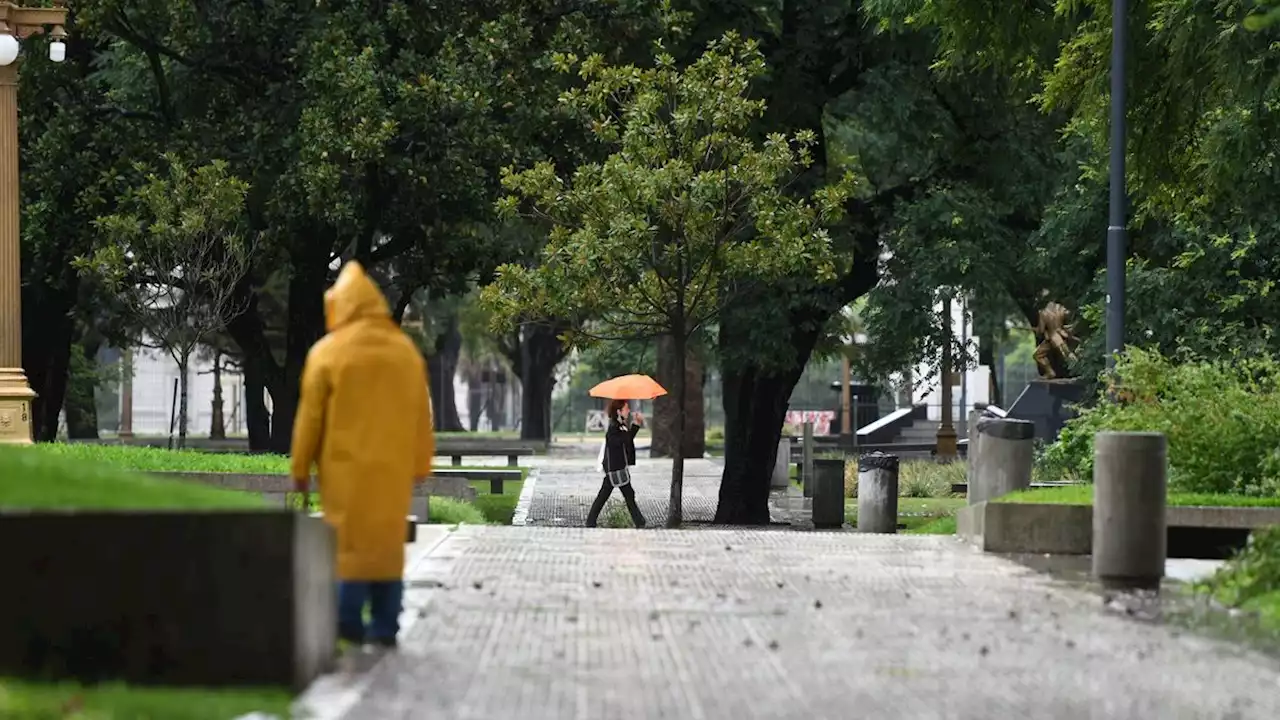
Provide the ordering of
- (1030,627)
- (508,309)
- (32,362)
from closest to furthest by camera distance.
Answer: (1030,627) < (508,309) < (32,362)

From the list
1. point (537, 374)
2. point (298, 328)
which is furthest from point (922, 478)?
point (537, 374)

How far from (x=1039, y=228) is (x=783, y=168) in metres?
7.35

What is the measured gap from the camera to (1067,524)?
16109 millimetres

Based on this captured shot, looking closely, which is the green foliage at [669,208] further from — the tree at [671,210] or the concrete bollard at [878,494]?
the concrete bollard at [878,494]

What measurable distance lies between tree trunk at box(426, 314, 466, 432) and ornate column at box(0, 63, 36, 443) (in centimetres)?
4807

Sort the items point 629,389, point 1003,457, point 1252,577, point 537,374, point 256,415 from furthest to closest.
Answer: point 537,374 → point 256,415 → point 629,389 → point 1003,457 → point 1252,577

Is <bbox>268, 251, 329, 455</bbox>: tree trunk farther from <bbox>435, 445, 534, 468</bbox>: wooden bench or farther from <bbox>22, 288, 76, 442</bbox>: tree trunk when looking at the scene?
<bbox>435, 445, 534, 468</bbox>: wooden bench

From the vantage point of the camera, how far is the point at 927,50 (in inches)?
1188

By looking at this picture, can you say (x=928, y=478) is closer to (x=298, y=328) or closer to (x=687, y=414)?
(x=298, y=328)

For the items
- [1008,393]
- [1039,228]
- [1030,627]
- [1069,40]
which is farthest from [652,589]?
[1008,393]

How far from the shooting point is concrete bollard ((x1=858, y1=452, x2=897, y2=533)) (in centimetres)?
2470

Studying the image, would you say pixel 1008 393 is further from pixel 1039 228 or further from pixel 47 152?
pixel 47 152

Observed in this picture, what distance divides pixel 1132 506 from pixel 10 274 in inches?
546

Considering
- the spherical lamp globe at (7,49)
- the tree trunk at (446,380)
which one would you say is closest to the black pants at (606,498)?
the spherical lamp globe at (7,49)
